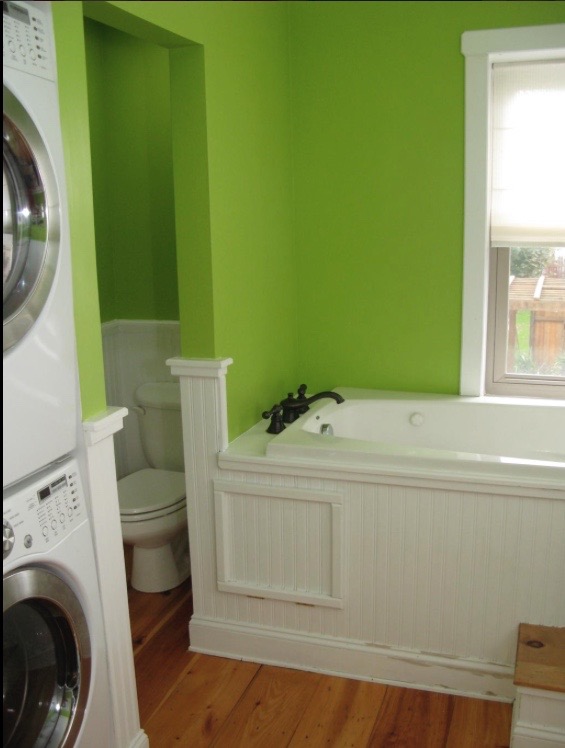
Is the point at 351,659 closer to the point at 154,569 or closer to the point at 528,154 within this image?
the point at 154,569


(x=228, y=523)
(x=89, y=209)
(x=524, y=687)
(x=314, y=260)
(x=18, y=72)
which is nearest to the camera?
(x=18, y=72)

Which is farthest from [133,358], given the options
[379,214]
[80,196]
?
[80,196]

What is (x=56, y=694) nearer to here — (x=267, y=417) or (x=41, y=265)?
(x=41, y=265)

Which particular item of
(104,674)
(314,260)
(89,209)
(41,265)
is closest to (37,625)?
(104,674)

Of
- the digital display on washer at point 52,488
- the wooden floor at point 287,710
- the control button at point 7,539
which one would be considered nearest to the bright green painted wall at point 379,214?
the wooden floor at point 287,710

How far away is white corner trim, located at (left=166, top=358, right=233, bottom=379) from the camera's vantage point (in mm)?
2320

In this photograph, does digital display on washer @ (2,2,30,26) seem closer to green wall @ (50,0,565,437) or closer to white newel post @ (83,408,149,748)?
green wall @ (50,0,565,437)

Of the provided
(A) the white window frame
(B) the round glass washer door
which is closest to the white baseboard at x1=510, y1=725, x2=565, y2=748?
(A) the white window frame

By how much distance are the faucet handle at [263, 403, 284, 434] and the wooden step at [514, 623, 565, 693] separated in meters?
0.95

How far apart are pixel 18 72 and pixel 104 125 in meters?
1.80

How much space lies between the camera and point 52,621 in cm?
161

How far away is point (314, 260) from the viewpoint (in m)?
2.98

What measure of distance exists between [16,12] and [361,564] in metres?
1.68

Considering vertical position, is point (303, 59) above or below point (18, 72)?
above
